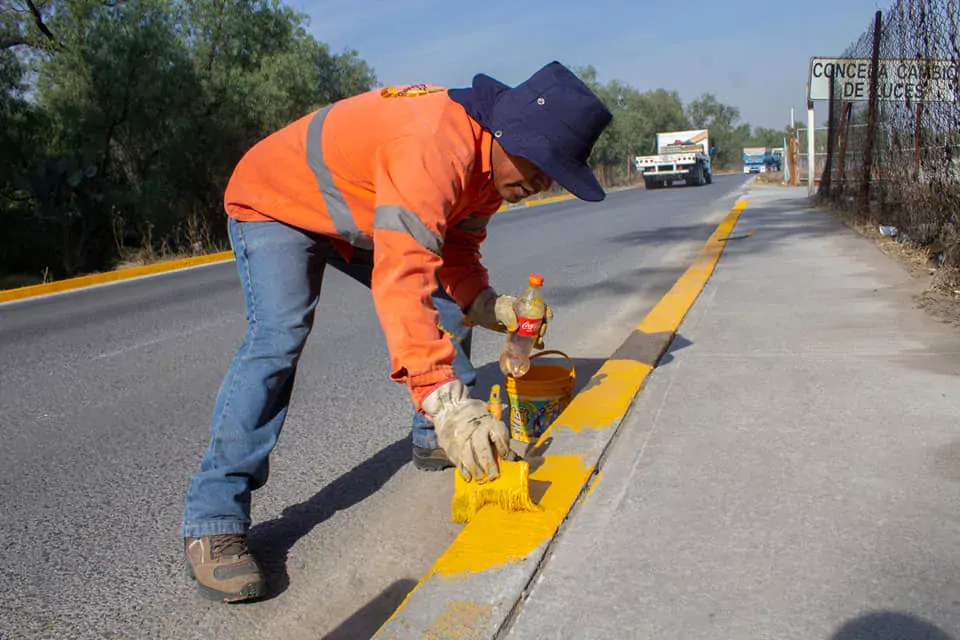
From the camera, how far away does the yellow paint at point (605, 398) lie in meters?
3.23

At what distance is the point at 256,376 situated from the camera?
2422 mm

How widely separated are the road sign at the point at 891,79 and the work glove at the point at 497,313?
15.9 ft

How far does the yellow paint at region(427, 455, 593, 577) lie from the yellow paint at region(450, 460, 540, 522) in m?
0.03

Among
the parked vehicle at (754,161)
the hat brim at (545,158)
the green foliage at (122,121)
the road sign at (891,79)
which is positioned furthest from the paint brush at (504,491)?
the parked vehicle at (754,161)

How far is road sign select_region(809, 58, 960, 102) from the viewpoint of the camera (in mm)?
6613

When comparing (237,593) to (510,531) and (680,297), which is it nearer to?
(510,531)

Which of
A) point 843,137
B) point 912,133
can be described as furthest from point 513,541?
point 843,137

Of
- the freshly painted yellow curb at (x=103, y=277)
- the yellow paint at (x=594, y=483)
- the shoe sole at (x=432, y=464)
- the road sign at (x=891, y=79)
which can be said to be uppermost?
the road sign at (x=891, y=79)

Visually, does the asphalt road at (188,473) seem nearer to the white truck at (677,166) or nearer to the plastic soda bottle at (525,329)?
the plastic soda bottle at (525,329)

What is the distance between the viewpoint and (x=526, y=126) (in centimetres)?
221

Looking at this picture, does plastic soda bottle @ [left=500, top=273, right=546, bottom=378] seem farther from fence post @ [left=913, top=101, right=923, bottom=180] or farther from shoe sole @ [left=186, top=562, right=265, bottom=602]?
fence post @ [left=913, top=101, right=923, bottom=180]

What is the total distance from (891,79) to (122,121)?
1305cm

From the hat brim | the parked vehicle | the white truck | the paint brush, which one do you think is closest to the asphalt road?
the paint brush

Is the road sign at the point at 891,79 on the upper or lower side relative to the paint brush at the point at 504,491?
upper
